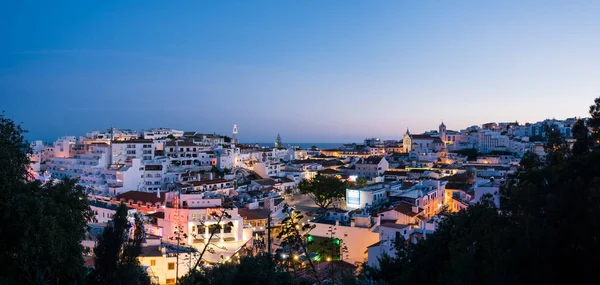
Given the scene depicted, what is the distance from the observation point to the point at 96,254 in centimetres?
795

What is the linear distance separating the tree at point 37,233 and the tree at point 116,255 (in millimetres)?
451

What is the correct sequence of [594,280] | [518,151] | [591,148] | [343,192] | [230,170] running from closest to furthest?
[594,280]
[591,148]
[343,192]
[230,170]
[518,151]

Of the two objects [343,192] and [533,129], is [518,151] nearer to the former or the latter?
[533,129]

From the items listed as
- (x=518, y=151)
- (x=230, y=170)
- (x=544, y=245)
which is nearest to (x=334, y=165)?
(x=230, y=170)

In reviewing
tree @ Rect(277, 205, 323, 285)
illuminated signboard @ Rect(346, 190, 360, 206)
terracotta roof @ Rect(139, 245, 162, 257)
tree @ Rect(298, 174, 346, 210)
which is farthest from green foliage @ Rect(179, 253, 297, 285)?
tree @ Rect(298, 174, 346, 210)

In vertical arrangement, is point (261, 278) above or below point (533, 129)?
below

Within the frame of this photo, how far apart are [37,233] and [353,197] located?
2101cm

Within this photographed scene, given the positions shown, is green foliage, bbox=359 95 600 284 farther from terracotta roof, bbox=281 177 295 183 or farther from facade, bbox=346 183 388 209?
terracotta roof, bbox=281 177 295 183

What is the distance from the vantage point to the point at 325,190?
29031 mm

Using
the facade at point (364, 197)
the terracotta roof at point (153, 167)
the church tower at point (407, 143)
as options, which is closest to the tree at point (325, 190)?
the facade at point (364, 197)

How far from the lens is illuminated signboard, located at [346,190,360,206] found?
87.5 feet

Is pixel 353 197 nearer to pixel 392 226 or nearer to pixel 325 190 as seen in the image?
pixel 325 190

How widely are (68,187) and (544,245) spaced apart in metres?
8.85

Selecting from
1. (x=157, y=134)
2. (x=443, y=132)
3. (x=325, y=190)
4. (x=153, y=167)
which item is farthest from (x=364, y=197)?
(x=443, y=132)
